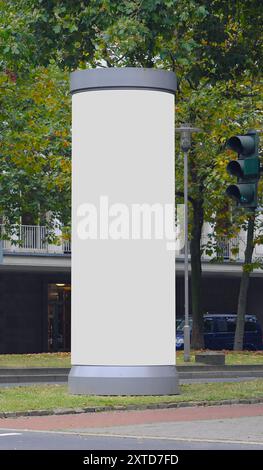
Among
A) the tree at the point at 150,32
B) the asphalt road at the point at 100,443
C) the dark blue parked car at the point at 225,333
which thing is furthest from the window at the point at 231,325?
the asphalt road at the point at 100,443

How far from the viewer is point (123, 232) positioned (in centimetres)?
2123

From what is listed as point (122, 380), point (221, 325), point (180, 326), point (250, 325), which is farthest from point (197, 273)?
point (122, 380)

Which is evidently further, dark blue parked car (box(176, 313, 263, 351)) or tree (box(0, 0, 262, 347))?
dark blue parked car (box(176, 313, 263, 351))

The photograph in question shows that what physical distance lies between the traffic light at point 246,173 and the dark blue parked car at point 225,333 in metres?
35.5

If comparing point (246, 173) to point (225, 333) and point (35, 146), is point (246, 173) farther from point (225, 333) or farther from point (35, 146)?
point (225, 333)

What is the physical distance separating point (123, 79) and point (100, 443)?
340 inches

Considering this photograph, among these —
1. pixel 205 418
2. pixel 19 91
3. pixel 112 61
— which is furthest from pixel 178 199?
pixel 205 418

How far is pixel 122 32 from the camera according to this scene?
20359 mm

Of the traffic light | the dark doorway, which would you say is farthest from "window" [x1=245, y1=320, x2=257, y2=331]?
the traffic light

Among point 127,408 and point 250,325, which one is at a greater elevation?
point 127,408

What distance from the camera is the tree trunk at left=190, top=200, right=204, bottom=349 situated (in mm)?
41281

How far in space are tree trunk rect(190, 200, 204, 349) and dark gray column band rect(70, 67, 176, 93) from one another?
19.4 meters

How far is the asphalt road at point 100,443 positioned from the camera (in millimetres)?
13570

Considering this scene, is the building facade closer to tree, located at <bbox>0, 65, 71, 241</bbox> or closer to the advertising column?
tree, located at <bbox>0, 65, 71, 241</bbox>
